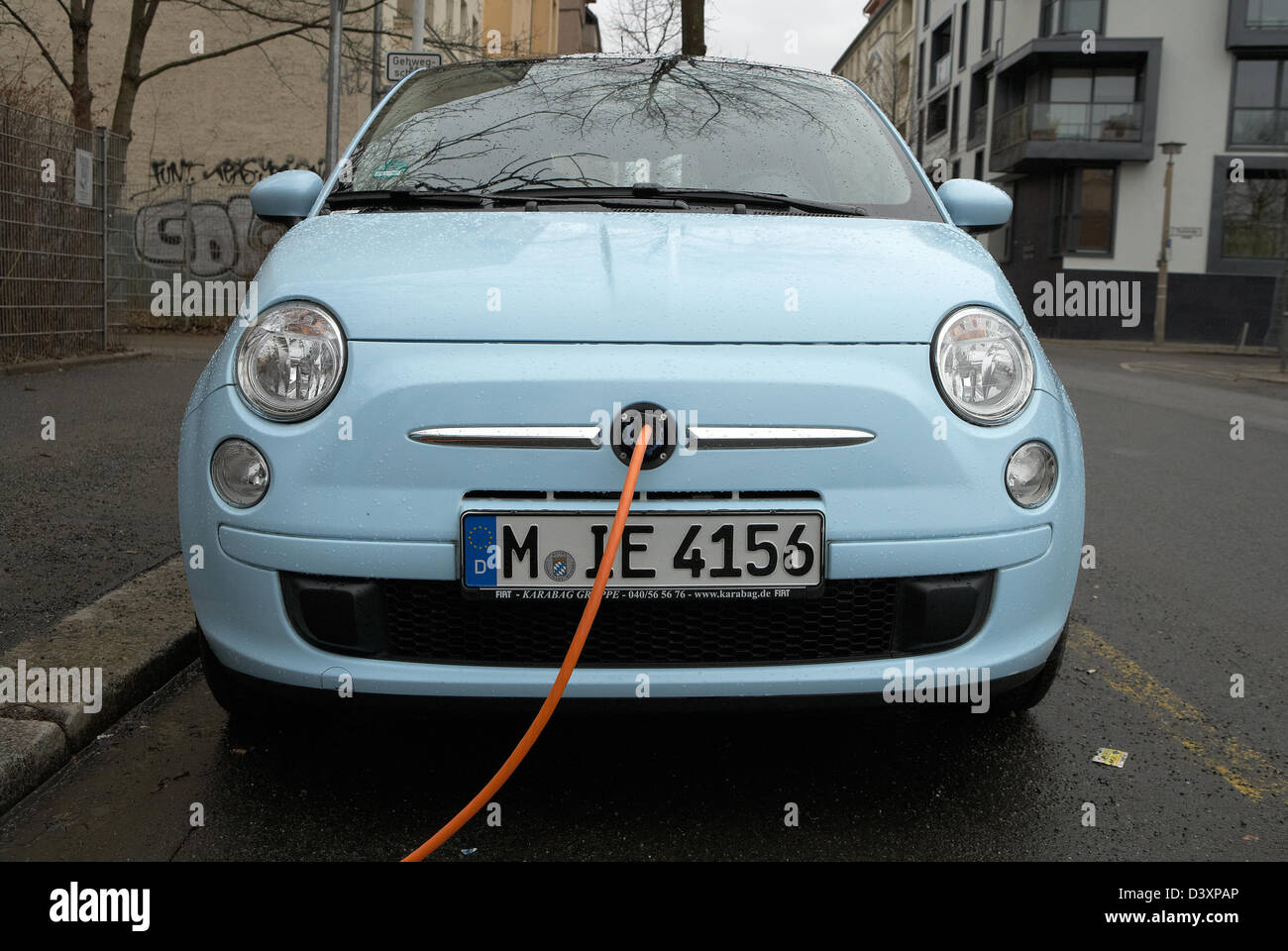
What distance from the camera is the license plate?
222 cm

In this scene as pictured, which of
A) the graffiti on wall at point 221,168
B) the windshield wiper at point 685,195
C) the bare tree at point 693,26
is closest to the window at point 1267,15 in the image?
the graffiti on wall at point 221,168

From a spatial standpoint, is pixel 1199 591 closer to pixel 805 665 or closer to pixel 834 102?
pixel 834 102

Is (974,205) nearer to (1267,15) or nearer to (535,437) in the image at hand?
(535,437)

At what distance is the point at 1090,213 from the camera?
118 ft

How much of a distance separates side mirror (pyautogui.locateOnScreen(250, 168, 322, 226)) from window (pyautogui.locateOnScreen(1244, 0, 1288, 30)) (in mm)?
37364

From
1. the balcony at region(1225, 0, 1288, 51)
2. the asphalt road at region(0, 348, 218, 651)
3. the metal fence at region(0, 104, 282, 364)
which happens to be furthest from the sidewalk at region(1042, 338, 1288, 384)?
the asphalt road at region(0, 348, 218, 651)

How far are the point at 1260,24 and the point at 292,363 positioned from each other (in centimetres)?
3858

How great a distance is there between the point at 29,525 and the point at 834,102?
3.32 m

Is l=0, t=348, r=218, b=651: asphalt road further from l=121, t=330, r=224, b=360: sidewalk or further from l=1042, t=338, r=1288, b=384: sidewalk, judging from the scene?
l=1042, t=338, r=1288, b=384: sidewalk

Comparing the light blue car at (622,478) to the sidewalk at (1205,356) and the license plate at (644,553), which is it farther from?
the sidewalk at (1205,356)

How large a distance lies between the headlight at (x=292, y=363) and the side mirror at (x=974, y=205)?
1.27 metres

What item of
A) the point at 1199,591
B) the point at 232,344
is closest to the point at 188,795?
the point at 232,344
